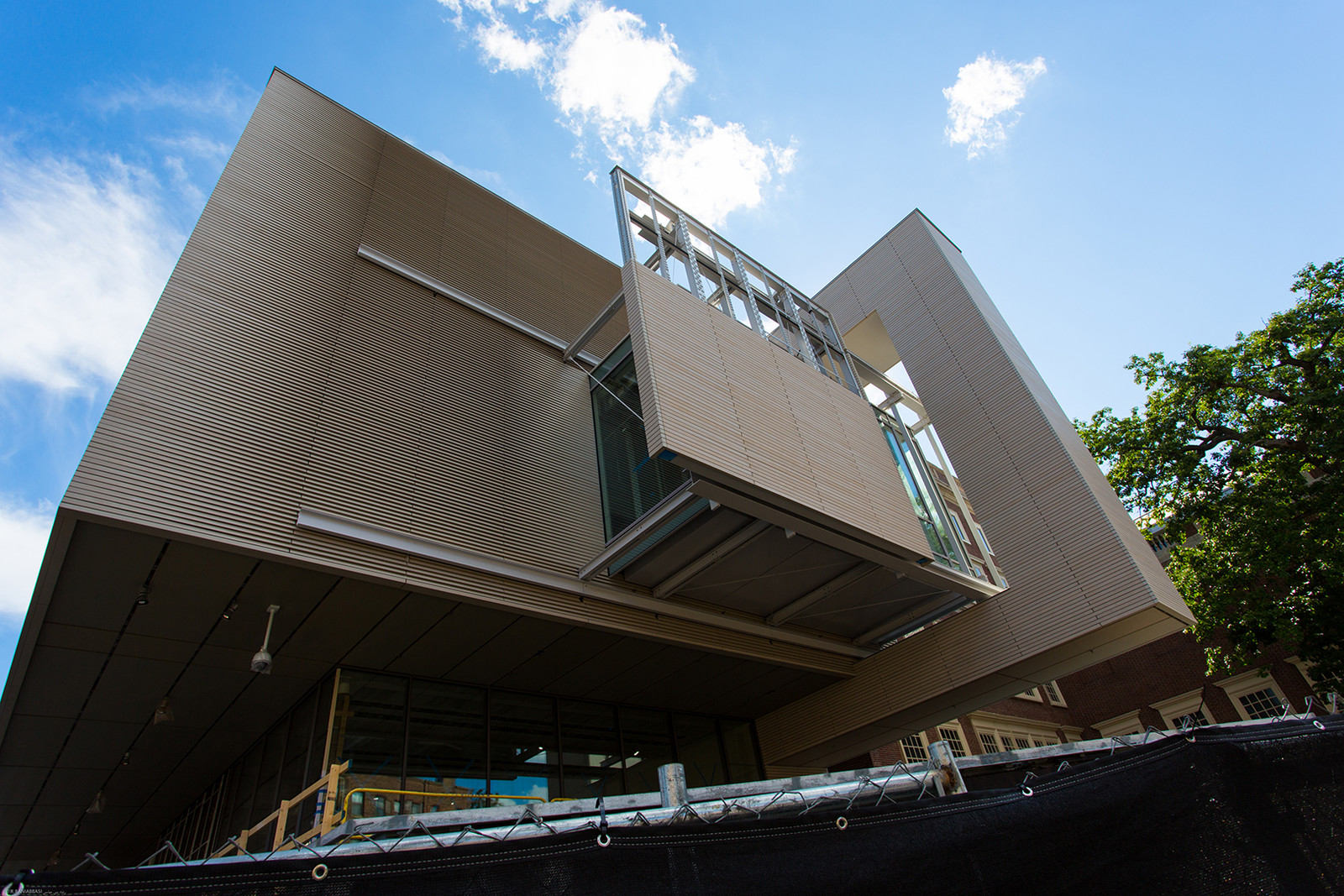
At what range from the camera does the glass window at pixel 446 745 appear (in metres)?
9.59

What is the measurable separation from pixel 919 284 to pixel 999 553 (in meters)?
6.82

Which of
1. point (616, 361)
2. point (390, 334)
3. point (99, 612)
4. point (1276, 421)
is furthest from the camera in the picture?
point (1276, 421)

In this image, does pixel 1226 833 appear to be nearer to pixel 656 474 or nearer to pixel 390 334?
pixel 656 474

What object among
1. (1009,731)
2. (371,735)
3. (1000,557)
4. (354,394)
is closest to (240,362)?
(354,394)

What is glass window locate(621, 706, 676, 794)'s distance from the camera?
480 inches

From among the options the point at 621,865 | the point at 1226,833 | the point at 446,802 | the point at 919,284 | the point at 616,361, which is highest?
the point at 919,284

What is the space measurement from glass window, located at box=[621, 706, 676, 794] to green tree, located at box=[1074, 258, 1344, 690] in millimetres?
13162

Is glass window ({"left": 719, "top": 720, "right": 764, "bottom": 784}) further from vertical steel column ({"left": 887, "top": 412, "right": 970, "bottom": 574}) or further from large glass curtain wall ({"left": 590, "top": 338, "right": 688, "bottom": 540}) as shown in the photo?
large glass curtain wall ({"left": 590, "top": 338, "right": 688, "bottom": 540})

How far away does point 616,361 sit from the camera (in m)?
12.6

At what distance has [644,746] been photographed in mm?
12680

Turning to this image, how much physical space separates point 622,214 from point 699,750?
10.1m

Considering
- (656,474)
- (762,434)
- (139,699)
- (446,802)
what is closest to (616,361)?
(656,474)

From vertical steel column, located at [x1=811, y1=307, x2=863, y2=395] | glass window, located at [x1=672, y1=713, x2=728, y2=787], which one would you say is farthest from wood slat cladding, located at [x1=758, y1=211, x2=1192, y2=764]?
vertical steel column, located at [x1=811, y1=307, x2=863, y2=395]

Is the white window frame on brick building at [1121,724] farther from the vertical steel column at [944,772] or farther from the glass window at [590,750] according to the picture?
the vertical steel column at [944,772]
